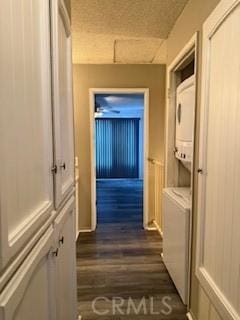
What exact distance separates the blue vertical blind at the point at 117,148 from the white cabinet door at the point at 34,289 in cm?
826

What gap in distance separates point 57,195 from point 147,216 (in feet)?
9.69

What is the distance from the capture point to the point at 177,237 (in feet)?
7.55

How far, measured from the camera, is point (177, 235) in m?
2.30

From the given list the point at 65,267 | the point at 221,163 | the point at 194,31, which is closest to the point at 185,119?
the point at 194,31

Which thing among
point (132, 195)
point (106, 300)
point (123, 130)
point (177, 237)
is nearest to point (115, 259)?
point (106, 300)

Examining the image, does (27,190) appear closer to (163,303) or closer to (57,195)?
(57,195)

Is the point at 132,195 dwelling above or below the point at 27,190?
below

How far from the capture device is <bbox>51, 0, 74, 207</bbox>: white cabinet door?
115 centimetres

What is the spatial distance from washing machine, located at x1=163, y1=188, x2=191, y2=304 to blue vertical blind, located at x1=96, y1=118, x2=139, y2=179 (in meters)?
6.62

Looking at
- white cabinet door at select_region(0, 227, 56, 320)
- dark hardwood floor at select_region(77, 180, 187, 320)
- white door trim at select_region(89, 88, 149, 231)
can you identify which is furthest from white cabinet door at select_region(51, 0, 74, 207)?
white door trim at select_region(89, 88, 149, 231)

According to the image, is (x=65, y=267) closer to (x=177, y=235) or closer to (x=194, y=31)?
(x=177, y=235)

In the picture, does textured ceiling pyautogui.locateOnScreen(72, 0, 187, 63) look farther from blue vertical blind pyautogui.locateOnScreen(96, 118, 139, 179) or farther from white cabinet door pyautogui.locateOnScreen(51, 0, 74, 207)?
blue vertical blind pyautogui.locateOnScreen(96, 118, 139, 179)

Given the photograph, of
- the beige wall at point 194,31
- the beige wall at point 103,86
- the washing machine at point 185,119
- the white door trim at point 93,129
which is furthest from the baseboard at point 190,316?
the beige wall at point 103,86

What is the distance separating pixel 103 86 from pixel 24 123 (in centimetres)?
310
